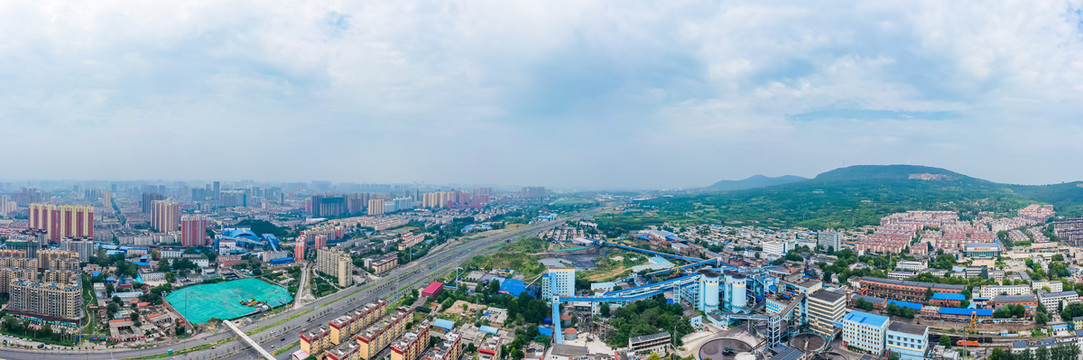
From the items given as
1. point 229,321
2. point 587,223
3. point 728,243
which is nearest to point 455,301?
point 229,321

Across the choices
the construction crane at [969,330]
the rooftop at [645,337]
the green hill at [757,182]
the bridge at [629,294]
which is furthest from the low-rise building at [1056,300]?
the green hill at [757,182]

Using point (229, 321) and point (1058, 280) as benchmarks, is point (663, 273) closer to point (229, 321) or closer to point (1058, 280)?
point (1058, 280)

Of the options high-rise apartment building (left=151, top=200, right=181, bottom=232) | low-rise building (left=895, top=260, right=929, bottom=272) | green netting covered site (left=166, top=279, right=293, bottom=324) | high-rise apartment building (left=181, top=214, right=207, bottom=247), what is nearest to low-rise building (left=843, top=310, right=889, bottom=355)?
low-rise building (left=895, top=260, right=929, bottom=272)

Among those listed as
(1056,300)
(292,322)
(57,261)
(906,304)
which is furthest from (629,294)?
(57,261)

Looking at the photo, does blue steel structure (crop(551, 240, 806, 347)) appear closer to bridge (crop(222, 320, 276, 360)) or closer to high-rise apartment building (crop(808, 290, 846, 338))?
high-rise apartment building (crop(808, 290, 846, 338))

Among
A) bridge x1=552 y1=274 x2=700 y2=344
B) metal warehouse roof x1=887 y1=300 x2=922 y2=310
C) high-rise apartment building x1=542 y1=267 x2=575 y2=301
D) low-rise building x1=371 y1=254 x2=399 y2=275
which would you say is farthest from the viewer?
low-rise building x1=371 y1=254 x2=399 y2=275

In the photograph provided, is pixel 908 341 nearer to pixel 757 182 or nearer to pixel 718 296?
pixel 718 296
